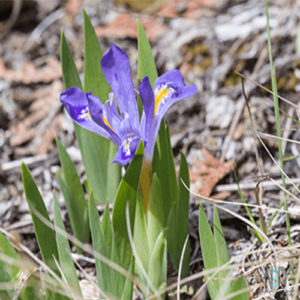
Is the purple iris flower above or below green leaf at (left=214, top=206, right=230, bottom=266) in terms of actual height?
above

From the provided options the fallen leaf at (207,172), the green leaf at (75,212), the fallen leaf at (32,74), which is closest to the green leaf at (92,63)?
the green leaf at (75,212)

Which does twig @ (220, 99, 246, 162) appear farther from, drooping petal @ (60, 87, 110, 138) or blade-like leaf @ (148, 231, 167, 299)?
drooping petal @ (60, 87, 110, 138)

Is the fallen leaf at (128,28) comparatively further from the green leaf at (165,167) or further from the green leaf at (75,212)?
the green leaf at (165,167)

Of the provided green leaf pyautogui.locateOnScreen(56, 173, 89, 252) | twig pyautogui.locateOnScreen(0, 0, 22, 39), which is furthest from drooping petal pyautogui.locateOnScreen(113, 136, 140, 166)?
twig pyautogui.locateOnScreen(0, 0, 22, 39)

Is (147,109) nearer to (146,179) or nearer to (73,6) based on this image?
(146,179)

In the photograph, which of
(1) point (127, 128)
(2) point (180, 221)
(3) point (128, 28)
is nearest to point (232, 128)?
(2) point (180, 221)

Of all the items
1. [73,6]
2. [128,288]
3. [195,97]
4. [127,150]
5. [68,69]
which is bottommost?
[128,288]
